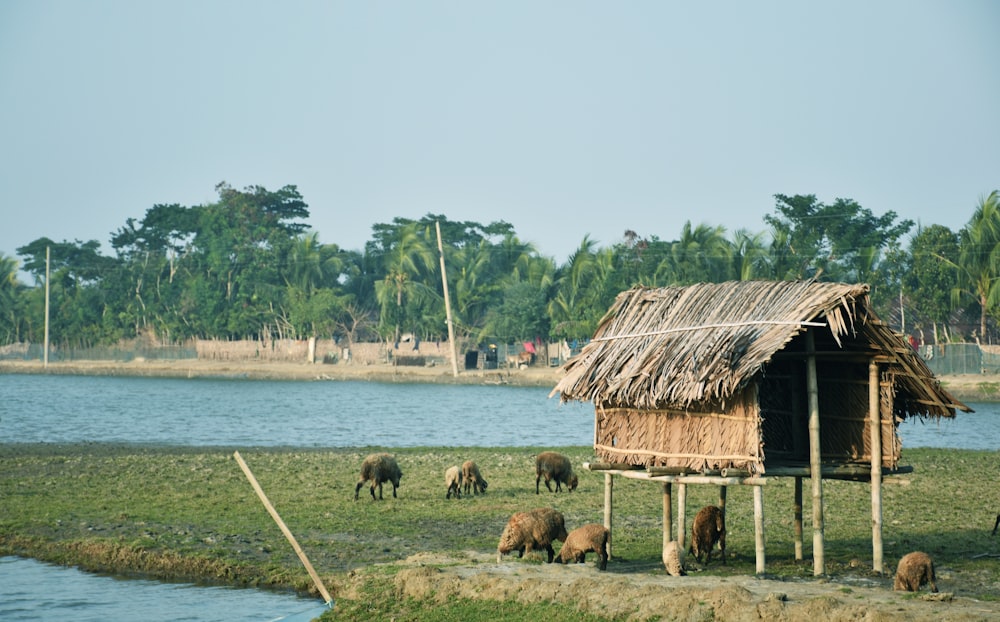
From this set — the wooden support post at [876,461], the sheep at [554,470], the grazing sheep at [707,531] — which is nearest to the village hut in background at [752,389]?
the wooden support post at [876,461]

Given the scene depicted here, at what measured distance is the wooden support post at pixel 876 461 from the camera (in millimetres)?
14188

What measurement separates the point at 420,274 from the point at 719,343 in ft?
234

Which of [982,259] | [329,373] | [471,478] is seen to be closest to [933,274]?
[982,259]

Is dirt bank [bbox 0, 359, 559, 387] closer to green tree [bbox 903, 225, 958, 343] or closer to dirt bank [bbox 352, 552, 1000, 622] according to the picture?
green tree [bbox 903, 225, 958, 343]

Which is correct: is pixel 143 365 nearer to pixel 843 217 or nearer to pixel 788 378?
pixel 843 217

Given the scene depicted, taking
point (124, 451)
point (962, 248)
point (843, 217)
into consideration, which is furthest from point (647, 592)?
point (843, 217)

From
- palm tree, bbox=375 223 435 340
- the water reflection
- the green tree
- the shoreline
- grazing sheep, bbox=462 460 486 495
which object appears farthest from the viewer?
palm tree, bbox=375 223 435 340

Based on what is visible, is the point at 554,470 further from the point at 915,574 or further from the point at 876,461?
the point at 915,574

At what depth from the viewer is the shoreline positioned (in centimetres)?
5712

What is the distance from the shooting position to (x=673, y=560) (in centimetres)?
1405

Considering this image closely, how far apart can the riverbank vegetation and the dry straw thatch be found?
1383 millimetres

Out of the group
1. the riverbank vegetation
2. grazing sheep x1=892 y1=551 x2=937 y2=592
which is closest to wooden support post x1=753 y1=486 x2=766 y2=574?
the riverbank vegetation

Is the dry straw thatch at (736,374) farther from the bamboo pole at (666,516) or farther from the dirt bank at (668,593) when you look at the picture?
the dirt bank at (668,593)

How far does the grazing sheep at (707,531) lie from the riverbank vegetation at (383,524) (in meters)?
0.38
